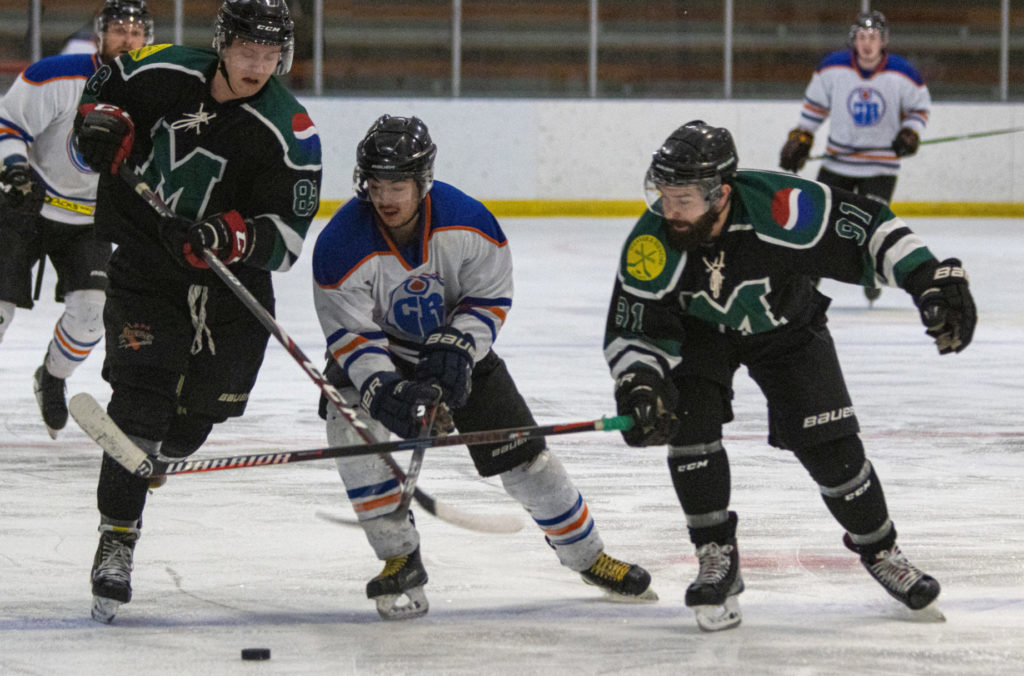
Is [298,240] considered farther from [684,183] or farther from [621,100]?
[621,100]

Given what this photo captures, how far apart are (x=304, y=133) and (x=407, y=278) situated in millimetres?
357

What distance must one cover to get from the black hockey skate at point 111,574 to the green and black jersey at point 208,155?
0.50 meters

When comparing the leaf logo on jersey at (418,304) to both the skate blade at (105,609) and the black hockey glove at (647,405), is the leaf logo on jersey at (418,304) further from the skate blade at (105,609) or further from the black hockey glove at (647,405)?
the skate blade at (105,609)

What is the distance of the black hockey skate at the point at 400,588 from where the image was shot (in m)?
2.89

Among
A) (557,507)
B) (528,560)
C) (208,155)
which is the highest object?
(208,155)

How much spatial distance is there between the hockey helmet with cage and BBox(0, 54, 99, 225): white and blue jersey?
1.70m

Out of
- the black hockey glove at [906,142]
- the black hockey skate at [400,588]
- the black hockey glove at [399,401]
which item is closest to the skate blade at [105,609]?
the black hockey skate at [400,588]

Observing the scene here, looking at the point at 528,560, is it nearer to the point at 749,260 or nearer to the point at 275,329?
the point at 275,329

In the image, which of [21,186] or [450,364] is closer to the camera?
[450,364]

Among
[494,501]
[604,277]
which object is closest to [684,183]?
[494,501]

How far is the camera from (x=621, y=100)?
11289mm

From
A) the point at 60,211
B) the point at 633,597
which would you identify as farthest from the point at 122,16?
the point at 633,597

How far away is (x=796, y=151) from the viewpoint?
307 inches

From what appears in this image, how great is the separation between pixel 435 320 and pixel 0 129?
1.61 m
